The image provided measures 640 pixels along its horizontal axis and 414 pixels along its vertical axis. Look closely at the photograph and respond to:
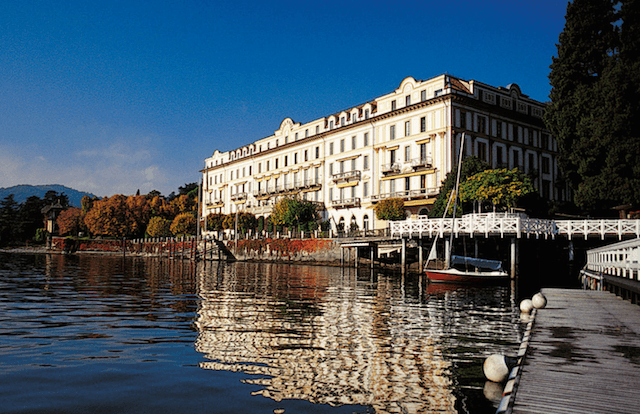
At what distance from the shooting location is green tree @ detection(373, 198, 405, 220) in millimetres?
53094

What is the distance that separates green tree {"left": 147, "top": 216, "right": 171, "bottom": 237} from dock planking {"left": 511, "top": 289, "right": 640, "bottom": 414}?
89.2 meters

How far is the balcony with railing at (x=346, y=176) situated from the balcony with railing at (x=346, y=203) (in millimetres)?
2693

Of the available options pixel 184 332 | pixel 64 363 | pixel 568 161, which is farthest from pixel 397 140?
pixel 64 363

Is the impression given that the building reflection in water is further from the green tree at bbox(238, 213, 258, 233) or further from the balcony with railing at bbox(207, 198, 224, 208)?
the balcony with railing at bbox(207, 198, 224, 208)

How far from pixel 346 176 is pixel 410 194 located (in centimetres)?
1257

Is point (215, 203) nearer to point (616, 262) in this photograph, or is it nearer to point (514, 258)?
point (514, 258)

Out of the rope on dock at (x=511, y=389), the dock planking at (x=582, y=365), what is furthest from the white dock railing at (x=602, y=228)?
the rope on dock at (x=511, y=389)

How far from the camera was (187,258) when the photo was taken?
256ft

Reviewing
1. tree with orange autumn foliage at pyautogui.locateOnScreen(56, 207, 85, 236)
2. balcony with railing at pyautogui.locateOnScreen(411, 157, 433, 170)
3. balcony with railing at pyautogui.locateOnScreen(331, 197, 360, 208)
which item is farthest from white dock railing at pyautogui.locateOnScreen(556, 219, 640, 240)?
tree with orange autumn foliage at pyautogui.locateOnScreen(56, 207, 85, 236)

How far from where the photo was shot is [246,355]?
1041 centimetres

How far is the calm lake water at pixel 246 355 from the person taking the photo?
7445 mm

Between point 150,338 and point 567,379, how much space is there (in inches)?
369

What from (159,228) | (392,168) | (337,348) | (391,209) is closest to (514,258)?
(391,209)

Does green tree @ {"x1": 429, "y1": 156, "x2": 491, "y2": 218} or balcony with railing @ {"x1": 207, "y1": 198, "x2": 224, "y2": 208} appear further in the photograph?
balcony with railing @ {"x1": 207, "y1": 198, "x2": 224, "y2": 208}
